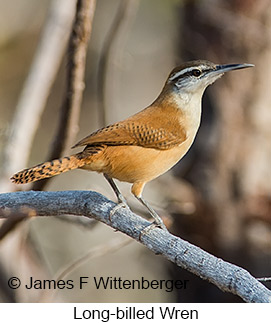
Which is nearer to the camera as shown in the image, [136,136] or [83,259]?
[136,136]

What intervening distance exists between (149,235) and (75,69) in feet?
3.92

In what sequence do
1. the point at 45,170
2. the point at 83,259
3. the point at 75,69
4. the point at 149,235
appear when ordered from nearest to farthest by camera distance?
the point at 149,235
the point at 45,170
the point at 75,69
the point at 83,259

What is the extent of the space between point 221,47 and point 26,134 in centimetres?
191

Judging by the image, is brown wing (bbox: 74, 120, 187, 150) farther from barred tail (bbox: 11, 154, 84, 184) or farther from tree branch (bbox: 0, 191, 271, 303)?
tree branch (bbox: 0, 191, 271, 303)

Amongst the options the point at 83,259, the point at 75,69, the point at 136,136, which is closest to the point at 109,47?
the point at 75,69

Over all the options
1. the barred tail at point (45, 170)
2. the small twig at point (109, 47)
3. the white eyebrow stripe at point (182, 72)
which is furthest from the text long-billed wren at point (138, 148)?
the small twig at point (109, 47)

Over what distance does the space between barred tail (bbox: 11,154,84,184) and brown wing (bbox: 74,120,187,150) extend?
0.76ft

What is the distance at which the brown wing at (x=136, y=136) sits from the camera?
12.1 feet

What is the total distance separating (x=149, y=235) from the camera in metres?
3.05

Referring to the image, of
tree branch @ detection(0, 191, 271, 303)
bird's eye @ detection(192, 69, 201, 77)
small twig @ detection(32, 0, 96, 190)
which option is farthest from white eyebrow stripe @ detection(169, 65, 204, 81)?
tree branch @ detection(0, 191, 271, 303)

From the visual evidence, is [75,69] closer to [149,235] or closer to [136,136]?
[136,136]

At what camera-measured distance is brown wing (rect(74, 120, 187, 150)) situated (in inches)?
146

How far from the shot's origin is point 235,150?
5.45 metres
